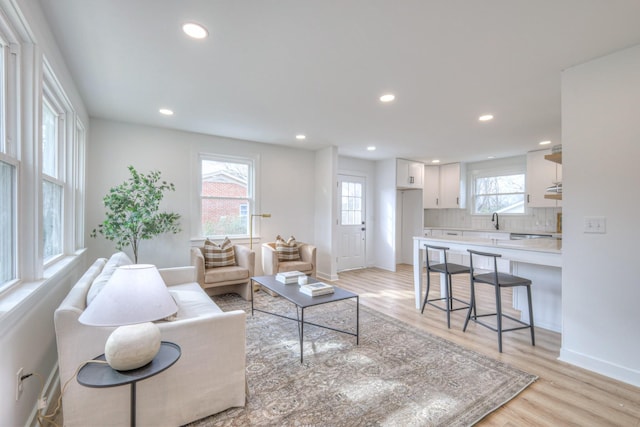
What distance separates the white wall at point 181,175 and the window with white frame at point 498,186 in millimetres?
3757

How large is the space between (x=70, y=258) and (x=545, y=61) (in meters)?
4.41

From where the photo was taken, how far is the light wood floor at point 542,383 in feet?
5.84

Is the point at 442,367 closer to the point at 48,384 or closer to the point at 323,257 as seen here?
the point at 48,384

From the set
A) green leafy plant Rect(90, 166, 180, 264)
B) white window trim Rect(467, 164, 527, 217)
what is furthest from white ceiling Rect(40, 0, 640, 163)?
white window trim Rect(467, 164, 527, 217)

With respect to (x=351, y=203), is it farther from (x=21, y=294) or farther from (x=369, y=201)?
(x=21, y=294)

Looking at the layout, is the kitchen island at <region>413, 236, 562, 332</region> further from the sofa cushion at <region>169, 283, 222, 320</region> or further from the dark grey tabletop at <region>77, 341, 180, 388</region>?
→ the dark grey tabletop at <region>77, 341, 180, 388</region>

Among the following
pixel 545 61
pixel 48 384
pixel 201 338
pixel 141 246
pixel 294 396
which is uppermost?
pixel 545 61

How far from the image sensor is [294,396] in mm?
1967

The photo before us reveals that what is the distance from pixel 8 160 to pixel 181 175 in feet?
9.52

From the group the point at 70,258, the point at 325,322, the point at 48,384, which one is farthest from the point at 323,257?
the point at 48,384

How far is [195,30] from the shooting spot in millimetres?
1961

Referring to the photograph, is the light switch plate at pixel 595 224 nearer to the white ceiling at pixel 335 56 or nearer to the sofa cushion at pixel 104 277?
the white ceiling at pixel 335 56

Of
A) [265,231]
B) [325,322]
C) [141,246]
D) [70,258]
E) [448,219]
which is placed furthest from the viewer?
[448,219]

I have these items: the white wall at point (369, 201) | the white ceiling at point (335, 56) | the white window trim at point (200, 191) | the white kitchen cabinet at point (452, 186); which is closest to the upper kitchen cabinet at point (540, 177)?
the white kitchen cabinet at point (452, 186)
